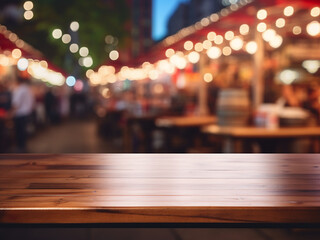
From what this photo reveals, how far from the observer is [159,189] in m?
1.68

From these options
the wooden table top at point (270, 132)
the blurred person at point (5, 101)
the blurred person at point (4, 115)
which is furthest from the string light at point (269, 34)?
the blurred person at point (5, 101)

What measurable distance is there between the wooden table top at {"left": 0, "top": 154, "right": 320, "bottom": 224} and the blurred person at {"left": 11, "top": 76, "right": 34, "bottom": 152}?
7686 millimetres

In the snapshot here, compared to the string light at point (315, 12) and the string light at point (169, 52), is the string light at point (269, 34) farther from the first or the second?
the string light at point (169, 52)

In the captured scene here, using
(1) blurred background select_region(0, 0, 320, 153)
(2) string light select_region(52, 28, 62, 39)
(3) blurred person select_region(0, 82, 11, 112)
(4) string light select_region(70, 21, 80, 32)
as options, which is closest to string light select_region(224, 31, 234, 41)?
(1) blurred background select_region(0, 0, 320, 153)

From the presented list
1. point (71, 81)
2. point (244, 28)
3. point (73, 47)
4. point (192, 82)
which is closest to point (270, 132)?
point (244, 28)

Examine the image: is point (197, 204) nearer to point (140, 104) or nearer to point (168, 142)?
point (168, 142)

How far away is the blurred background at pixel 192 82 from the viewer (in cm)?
562

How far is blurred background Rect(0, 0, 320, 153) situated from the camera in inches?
221

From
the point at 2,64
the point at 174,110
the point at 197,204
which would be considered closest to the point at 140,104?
the point at 174,110

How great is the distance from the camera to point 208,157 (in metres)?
2.46

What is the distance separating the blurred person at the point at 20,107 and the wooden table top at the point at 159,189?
7.69 meters

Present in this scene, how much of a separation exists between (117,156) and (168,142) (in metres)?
6.71

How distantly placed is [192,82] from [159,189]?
11447 mm

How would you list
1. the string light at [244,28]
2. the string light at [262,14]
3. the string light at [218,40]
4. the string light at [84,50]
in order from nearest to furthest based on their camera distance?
1. the string light at [262,14]
2. the string light at [244,28]
3. the string light at [218,40]
4. the string light at [84,50]
